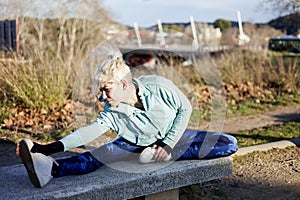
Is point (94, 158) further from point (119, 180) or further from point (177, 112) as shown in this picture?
point (177, 112)

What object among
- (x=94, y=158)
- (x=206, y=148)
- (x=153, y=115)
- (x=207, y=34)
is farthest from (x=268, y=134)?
(x=207, y=34)

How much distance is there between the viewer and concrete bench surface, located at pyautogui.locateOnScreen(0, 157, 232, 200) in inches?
101

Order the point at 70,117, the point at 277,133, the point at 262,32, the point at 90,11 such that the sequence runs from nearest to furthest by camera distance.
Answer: the point at 277,133, the point at 70,117, the point at 90,11, the point at 262,32

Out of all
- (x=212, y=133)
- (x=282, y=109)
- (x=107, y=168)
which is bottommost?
(x=282, y=109)

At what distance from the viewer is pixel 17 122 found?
592cm

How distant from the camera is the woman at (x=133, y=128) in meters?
2.76

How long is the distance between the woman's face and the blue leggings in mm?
448

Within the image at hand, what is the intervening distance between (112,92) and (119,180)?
540mm

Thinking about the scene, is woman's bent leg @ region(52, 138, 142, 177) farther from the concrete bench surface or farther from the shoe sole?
the shoe sole

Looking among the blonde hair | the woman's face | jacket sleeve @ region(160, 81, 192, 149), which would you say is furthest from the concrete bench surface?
the blonde hair

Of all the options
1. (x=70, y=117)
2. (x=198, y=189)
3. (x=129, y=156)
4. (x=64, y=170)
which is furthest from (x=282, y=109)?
(x=64, y=170)

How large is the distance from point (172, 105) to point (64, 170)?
82cm

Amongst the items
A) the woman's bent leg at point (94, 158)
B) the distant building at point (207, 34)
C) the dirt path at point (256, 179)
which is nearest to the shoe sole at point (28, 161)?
the woman's bent leg at point (94, 158)

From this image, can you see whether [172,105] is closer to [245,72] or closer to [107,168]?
[107,168]
